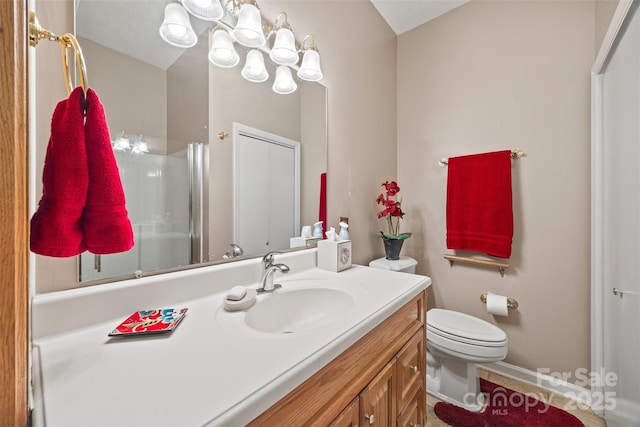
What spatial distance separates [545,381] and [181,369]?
6.75 feet

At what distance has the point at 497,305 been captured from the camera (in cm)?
156

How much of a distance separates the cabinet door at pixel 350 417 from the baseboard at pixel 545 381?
1355 mm

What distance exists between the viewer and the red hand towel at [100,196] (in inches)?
18.0

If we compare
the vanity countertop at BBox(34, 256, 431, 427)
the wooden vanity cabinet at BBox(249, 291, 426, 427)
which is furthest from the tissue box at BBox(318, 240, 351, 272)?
the vanity countertop at BBox(34, 256, 431, 427)

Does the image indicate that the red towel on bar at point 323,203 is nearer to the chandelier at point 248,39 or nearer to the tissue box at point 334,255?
the tissue box at point 334,255

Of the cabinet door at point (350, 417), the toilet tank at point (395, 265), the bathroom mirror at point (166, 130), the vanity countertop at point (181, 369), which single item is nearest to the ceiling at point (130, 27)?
the bathroom mirror at point (166, 130)

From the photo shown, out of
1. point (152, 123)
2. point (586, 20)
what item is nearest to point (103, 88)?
point (152, 123)

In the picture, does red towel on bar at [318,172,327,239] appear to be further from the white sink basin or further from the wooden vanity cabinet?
the wooden vanity cabinet

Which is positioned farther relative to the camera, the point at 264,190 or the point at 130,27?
the point at 264,190

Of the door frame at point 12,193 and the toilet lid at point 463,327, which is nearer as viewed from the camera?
the door frame at point 12,193

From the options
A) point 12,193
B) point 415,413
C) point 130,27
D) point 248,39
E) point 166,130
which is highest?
point 248,39

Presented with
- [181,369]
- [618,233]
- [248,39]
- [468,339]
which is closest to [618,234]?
[618,233]

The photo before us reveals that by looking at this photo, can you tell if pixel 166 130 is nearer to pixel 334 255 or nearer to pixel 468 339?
pixel 334 255

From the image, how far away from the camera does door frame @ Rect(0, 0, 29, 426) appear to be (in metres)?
0.26
